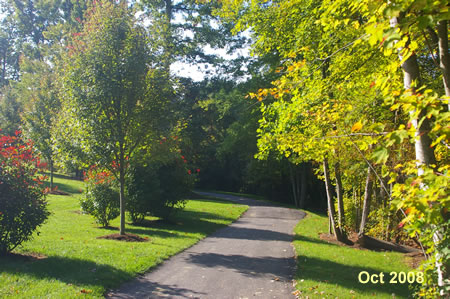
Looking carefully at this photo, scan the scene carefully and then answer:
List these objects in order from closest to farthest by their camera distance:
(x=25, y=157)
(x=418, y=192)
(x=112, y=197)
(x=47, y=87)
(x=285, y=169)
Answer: (x=418, y=192)
(x=25, y=157)
(x=112, y=197)
(x=47, y=87)
(x=285, y=169)

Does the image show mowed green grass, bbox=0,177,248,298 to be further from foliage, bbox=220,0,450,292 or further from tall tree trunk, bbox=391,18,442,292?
tall tree trunk, bbox=391,18,442,292

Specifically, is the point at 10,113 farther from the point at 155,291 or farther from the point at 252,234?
the point at 155,291

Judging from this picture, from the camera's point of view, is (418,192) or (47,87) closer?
(418,192)

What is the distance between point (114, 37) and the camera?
1127cm

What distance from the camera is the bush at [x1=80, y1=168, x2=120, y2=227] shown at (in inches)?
525

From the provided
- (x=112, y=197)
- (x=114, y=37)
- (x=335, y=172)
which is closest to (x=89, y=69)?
(x=114, y=37)

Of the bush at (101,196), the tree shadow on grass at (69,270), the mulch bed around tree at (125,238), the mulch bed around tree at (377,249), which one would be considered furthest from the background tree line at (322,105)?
the tree shadow on grass at (69,270)

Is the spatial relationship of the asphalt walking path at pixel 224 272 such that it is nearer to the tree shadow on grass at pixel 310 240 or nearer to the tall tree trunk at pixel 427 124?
the tree shadow on grass at pixel 310 240

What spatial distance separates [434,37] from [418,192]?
2.29m

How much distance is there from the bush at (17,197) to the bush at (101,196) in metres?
4.88

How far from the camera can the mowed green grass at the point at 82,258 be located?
618 cm

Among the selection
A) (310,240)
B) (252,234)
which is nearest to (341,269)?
(310,240)

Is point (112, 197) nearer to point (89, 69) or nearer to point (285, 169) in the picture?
point (89, 69)

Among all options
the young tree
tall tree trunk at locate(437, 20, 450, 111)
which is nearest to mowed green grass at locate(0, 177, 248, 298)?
the young tree
